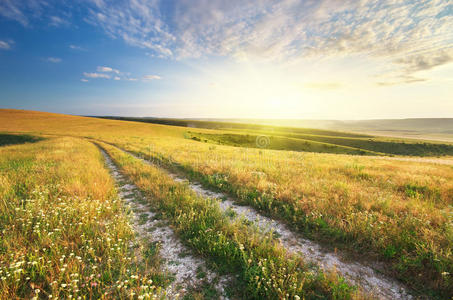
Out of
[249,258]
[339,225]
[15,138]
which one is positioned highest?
[339,225]

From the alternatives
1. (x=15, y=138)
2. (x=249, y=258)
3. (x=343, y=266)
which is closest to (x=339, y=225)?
(x=343, y=266)

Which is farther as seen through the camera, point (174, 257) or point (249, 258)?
point (174, 257)

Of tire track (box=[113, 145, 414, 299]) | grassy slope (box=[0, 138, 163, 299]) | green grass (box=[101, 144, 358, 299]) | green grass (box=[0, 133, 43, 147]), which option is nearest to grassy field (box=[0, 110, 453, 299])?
green grass (box=[101, 144, 358, 299])

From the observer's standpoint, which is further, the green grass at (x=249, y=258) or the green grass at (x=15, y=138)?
the green grass at (x=15, y=138)

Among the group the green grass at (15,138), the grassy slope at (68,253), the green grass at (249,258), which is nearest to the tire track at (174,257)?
the green grass at (249,258)

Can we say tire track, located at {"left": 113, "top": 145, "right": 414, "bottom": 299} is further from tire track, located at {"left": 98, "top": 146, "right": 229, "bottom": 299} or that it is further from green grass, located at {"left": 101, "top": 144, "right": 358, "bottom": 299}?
tire track, located at {"left": 98, "top": 146, "right": 229, "bottom": 299}

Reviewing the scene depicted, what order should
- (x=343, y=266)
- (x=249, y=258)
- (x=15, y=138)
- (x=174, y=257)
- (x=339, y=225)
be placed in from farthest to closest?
(x=15, y=138), (x=339, y=225), (x=174, y=257), (x=249, y=258), (x=343, y=266)

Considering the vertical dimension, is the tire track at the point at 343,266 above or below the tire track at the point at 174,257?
above

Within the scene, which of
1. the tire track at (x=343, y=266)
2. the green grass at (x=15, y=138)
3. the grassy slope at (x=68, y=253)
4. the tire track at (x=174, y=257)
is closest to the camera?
the grassy slope at (x=68, y=253)

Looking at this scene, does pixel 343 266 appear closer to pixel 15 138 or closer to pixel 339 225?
pixel 339 225

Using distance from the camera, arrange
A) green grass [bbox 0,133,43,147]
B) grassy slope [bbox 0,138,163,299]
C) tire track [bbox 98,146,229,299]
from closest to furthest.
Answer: grassy slope [bbox 0,138,163,299] < tire track [bbox 98,146,229,299] < green grass [bbox 0,133,43,147]

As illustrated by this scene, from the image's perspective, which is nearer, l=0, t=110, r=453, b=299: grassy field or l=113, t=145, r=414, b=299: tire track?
l=113, t=145, r=414, b=299: tire track

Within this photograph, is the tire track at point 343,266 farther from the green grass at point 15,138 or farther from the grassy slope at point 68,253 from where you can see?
the green grass at point 15,138

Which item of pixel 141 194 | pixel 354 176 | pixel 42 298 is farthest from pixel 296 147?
pixel 42 298
